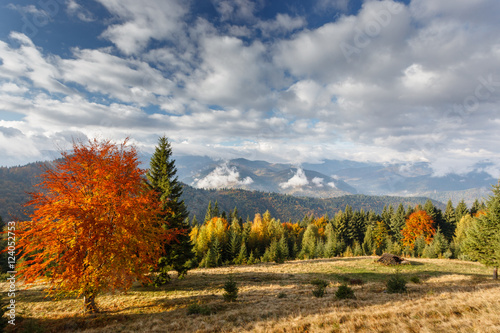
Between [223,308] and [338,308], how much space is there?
7.85 m

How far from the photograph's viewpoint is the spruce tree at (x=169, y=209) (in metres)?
22.3

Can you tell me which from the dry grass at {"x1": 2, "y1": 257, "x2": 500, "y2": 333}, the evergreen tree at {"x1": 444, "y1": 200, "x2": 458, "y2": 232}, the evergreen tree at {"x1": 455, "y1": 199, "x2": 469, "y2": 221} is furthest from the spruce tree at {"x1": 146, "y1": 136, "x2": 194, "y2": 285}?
the evergreen tree at {"x1": 455, "y1": 199, "x2": 469, "y2": 221}

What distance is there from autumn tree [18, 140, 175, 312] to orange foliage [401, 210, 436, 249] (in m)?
76.8

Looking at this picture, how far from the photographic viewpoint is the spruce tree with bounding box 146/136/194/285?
22344mm

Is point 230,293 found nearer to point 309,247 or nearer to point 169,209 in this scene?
point 169,209

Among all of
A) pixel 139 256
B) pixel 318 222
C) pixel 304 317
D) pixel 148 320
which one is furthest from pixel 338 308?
pixel 318 222

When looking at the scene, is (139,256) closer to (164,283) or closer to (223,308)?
(223,308)

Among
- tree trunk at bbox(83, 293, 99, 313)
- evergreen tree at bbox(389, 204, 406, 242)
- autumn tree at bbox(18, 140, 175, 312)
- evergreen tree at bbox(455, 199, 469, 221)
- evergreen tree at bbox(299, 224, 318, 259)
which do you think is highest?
autumn tree at bbox(18, 140, 175, 312)

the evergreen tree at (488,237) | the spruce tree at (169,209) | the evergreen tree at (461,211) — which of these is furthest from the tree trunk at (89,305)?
the evergreen tree at (461,211)

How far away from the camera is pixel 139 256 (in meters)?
15.0

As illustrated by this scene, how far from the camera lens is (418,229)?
6316cm

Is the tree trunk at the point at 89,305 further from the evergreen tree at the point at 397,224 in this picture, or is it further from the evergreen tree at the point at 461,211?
the evergreen tree at the point at 461,211

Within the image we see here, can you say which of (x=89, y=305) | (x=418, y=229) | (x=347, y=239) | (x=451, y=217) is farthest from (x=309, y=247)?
(x=89, y=305)

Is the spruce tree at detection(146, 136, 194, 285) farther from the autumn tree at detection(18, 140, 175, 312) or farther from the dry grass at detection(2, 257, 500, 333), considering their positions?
the autumn tree at detection(18, 140, 175, 312)
